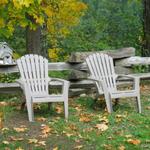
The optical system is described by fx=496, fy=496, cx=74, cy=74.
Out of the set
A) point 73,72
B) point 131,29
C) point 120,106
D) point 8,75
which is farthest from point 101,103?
point 131,29

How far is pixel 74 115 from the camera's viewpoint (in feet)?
26.4

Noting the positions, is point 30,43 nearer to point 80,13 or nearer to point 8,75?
point 8,75

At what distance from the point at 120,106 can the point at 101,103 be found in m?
0.36

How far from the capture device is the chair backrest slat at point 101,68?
8.77 m

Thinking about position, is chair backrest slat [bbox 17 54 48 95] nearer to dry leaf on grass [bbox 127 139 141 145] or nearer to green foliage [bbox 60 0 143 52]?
dry leaf on grass [bbox 127 139 141 145]

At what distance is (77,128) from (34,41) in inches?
220

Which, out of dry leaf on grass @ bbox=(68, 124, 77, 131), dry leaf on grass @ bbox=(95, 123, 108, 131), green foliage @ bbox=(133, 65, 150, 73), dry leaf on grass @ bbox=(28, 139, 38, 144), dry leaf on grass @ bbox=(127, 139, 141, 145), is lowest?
green foliage @ bbox=(133, 65, 150, 73)

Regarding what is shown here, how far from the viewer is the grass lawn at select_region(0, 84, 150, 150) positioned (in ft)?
20.9

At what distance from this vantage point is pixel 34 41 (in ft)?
40.7

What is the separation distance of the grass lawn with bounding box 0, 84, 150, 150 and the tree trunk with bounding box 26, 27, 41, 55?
138 inches

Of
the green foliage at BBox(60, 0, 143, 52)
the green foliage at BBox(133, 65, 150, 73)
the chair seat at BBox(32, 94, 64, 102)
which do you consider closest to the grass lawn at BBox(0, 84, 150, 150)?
the chair seat at BBox(32, 94, 64, 102)

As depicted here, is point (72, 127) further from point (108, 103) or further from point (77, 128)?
point (108, 103)

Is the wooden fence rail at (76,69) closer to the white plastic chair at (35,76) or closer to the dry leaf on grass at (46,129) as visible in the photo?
the white plastic chair at (35,76)

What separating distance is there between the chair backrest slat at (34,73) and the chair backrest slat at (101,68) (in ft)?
2.87
